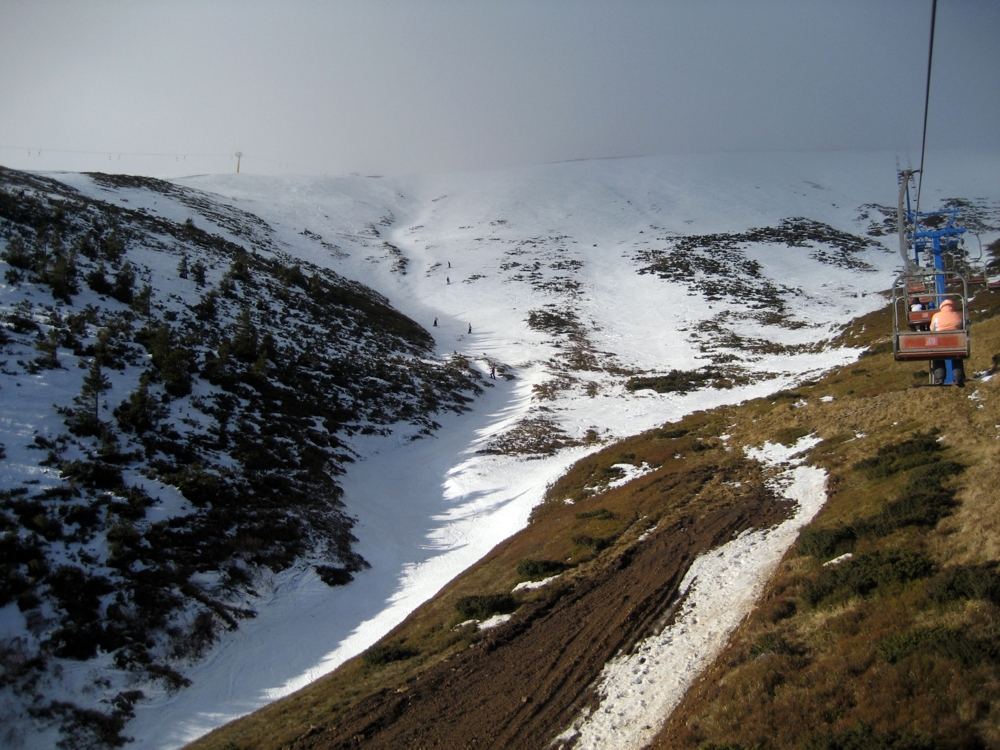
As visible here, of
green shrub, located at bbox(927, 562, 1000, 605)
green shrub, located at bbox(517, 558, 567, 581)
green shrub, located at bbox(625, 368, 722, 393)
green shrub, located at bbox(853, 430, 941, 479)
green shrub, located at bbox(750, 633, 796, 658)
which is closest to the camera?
green shrub, located at bbox(927, 562, 1000, 605)

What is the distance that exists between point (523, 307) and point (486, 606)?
63.9 metres

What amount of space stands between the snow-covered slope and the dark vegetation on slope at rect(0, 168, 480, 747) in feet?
2.33

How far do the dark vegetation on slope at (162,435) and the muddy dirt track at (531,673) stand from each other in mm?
7552

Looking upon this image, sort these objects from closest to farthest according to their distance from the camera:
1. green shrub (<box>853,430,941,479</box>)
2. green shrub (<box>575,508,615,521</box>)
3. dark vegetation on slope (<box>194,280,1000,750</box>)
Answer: dark vegetation on slope (<box>194,280,1000,750</box>) → green shrub (<box>853,430,941,479</box>) → green shrub (<box>575,508,615,521</box>)

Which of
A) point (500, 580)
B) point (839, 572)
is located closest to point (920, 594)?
point (839, 572)

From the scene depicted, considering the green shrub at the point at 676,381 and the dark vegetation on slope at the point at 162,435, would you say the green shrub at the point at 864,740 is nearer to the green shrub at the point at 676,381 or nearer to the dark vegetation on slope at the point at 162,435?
the dark vegetation on slope at the point at 162,435

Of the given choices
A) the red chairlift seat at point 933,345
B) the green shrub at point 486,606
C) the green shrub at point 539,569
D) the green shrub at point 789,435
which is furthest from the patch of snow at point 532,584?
the green shrub at point 789,435

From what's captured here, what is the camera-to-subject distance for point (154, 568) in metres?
18.1

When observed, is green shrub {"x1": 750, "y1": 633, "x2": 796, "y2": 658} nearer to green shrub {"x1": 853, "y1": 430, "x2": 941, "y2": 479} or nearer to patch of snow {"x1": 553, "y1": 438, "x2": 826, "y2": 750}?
patch of snow {"x1": 553, "y1": 438, "x2": 826, "y2": 750}

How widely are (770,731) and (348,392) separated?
34825 mm

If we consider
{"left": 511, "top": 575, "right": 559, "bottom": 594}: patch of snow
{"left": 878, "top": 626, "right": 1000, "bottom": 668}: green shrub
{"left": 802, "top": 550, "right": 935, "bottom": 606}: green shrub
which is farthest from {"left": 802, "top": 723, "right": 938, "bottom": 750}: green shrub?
{"left": 511, "top": 575, "right": 559, "bottom": 594}: patch of snow

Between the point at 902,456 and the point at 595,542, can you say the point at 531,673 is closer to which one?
the point at 595,542

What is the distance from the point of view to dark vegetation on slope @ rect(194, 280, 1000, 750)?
7.63m

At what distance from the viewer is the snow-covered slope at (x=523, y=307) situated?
1938 centimetres
